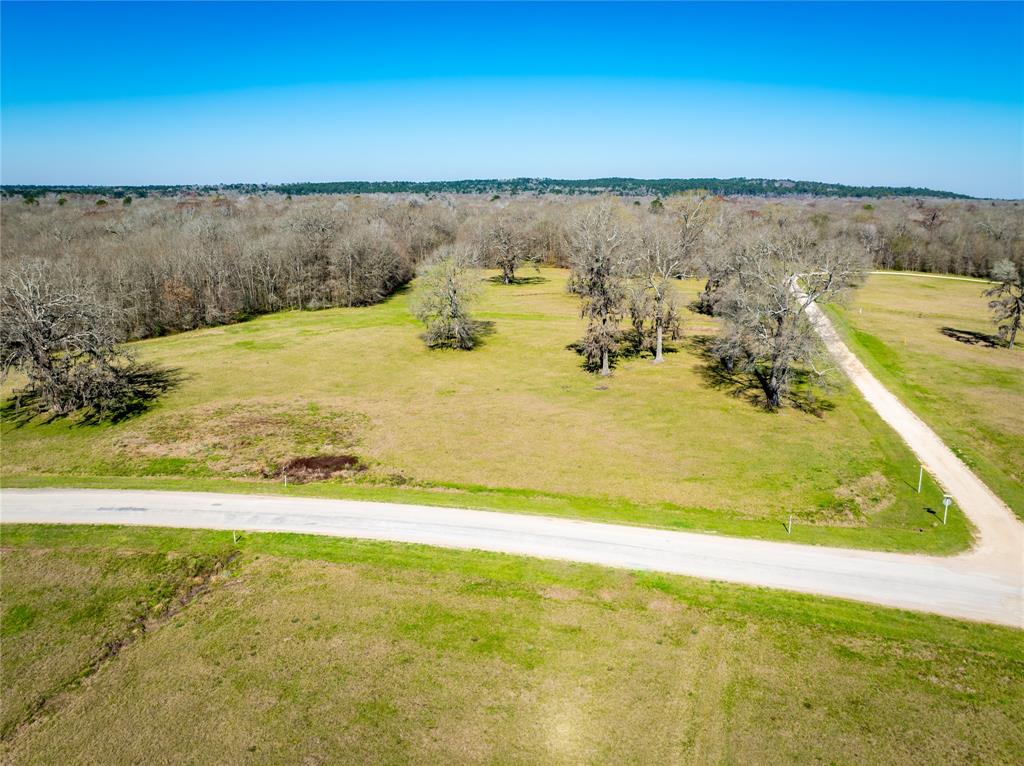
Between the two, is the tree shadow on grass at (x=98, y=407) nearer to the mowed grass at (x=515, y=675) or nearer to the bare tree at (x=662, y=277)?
the mowed grass at (x=515, y=675)

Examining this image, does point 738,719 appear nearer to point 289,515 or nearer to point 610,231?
point 289,515

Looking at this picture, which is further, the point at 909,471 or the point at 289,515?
the point at 909,471

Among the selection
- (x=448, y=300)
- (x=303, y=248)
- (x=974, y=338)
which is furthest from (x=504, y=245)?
(x=974, y=338)

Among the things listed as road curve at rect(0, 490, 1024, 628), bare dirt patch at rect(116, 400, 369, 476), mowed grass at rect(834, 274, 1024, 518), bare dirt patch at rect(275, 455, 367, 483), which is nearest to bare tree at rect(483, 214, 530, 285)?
mowed grass at rect(834, 274, 1024, 518)

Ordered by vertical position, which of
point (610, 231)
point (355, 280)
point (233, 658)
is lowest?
point (233, 658)

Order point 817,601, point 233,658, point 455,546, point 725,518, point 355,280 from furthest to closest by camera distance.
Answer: point 355,280 < point 725,518 < point 455,546 < point 817,601 < point 233,658

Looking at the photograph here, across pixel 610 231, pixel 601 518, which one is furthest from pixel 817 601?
pixel 610 231

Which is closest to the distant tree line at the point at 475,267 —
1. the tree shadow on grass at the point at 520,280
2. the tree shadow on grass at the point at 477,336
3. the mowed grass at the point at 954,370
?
the tree shadow on grass at the point at 477,336
